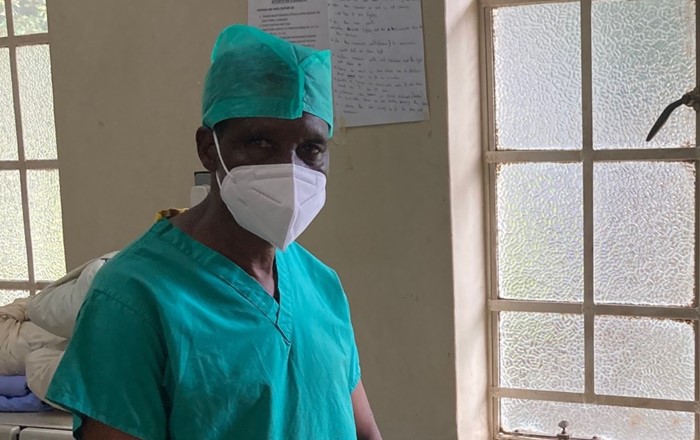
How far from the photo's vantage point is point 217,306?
0.97m

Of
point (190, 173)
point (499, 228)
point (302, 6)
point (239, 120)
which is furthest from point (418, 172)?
point (239, 120)

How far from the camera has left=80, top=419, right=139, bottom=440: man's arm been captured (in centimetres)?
87

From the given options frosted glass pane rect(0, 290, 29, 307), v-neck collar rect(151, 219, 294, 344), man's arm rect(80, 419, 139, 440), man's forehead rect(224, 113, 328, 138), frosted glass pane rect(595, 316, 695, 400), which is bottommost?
frosted glass pane rect(595, 316, 695, 400)

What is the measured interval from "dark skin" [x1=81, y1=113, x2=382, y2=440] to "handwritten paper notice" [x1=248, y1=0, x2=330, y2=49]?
2.06 ft

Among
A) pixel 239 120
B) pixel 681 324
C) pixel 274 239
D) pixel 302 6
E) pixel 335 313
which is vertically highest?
A: pixel 302 6


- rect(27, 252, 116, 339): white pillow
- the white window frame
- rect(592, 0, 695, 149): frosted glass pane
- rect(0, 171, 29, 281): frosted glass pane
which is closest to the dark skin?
rect(27, 252, 116, 339): white pillow

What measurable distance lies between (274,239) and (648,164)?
→ 0.91 m

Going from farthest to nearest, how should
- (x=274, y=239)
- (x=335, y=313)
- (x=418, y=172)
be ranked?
(x=418, y=172)
(x=335, y=313)
(x=274, y=239)

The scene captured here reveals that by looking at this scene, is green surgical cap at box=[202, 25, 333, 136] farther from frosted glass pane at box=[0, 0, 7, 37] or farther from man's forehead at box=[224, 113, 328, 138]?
frosted glass pane at box=[0, 0, 7, 37]

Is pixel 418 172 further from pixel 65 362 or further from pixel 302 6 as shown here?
pixel 65 362

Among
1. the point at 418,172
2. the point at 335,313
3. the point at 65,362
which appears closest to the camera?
the point at 65,362

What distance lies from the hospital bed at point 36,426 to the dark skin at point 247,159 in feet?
2.39

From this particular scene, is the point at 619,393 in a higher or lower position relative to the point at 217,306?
lower

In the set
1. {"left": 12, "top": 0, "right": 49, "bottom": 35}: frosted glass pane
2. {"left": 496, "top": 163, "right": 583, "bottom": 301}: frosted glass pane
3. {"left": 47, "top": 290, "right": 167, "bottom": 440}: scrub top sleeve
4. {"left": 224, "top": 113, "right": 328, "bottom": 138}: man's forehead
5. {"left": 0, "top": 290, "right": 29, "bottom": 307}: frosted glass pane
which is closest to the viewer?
{"left": 47, "top": 290, "right": 167, "bottom": 440}: scrub top sleeve
